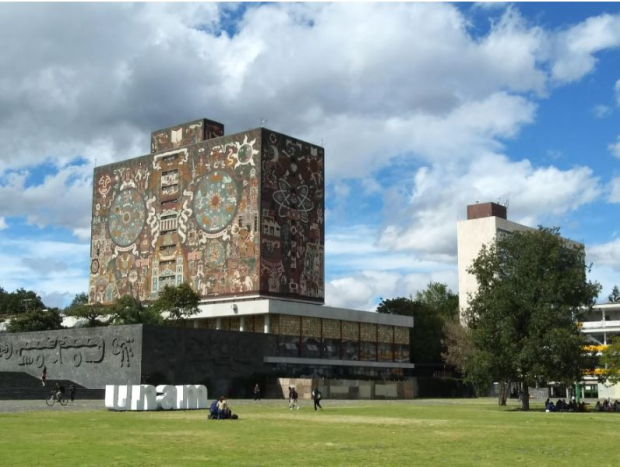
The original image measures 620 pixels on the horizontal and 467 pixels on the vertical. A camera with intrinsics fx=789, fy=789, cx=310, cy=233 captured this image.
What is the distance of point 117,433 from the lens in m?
22.7

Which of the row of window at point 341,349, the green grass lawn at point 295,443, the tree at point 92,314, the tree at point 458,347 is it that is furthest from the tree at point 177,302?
the green grass lawn at point 295,443

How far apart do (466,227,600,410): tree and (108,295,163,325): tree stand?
1303 inches

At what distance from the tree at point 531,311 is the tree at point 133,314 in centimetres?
3311

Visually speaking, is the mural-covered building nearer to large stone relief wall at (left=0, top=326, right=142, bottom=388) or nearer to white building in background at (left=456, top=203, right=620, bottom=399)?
large stone relief wall at (left=0, top=326, right=142, bottom=388)

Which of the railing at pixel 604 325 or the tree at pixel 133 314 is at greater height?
the railing at pixel 604 325

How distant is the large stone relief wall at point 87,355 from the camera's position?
188 feet

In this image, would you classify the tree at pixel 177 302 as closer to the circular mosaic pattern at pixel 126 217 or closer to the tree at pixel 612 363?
the circular mosaic pattern at pixel 126 217

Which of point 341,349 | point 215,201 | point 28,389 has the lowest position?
point 28,389

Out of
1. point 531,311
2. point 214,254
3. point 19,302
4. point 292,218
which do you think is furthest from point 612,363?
point 19,302

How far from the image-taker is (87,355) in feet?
194

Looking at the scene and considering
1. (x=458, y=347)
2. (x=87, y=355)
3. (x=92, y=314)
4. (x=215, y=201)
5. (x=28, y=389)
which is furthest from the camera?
(x=215, y=201)

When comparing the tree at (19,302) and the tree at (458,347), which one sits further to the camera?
the tree at (19,302)

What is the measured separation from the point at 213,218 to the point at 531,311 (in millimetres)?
43271

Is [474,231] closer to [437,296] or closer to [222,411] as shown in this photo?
[437,296]
